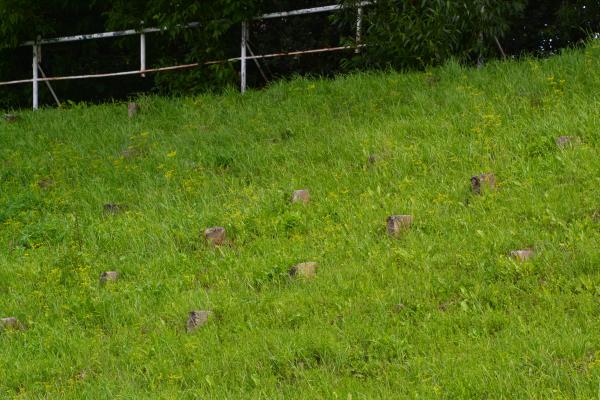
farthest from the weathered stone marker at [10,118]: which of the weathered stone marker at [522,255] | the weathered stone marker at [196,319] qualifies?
the weathered stone marker at [522,255]

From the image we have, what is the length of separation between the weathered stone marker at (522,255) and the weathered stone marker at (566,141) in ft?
6.82

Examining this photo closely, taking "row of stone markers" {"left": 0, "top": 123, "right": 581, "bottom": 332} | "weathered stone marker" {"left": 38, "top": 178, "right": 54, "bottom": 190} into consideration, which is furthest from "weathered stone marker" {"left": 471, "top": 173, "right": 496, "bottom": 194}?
"weathered stone marker" {"left": 38, "top": 178, "right": 54, "bottom": 190}

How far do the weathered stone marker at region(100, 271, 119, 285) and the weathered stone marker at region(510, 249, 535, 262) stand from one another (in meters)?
2.97

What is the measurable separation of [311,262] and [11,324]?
2118mm

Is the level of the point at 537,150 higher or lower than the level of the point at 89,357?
higher

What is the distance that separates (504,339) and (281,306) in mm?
1556

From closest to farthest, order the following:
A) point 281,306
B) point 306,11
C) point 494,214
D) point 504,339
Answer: point 504,339 → point 281,306 → point 494,214 → point 306,11

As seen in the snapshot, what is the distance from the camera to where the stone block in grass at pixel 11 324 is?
6.62 meters

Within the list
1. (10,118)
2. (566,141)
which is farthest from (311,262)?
(10,118)

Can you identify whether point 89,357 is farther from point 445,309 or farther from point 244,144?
point 244,144

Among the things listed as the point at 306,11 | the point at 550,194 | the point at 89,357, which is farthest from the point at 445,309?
the point at 306,11

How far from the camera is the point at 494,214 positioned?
22.2 feet

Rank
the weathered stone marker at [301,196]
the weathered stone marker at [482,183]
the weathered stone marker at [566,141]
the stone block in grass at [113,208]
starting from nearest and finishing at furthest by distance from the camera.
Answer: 1. the weathered stone marker at [482,183]
2. the weathered stone marker at [566,141]
3. the weathered stone marker at [301,196]
4. the stone block in grass at [113,208]

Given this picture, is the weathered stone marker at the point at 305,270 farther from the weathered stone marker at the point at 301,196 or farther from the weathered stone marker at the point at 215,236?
the weathered stone marker at the point at 301,196
